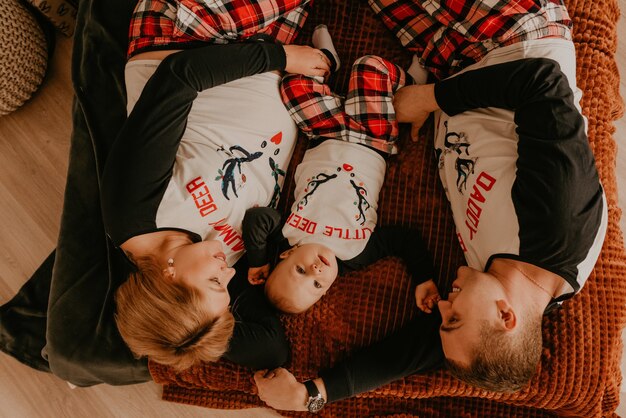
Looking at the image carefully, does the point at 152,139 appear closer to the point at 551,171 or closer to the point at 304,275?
the point at 304,275

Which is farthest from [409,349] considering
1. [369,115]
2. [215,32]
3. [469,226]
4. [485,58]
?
[215,32]

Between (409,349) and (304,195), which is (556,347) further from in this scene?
(304,195)

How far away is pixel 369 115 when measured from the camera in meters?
1.18

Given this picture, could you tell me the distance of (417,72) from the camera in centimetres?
125

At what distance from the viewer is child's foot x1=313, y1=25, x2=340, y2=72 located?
126 centimetres

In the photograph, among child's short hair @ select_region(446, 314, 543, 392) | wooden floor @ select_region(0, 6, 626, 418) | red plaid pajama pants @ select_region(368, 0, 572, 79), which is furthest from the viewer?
wooden floor @ select_region(0, 6, 626, 418)

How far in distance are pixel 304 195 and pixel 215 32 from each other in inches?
17.5

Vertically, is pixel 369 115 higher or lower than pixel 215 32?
lower

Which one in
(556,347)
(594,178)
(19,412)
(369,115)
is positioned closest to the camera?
(594,178)

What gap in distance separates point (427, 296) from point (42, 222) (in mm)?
1238

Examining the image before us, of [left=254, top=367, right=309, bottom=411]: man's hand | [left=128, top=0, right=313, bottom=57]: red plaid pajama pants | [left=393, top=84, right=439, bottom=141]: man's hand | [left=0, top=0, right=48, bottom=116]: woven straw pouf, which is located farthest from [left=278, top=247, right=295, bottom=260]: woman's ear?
[left=0, top=0, right=48, bottom=116]: woven straw pouf

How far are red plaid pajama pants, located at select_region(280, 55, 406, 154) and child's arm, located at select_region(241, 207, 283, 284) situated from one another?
0.27 meters

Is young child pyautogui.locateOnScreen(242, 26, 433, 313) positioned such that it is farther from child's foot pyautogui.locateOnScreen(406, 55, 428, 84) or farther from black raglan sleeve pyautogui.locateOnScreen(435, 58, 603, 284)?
black raglan sleeve pyautogui.locateOnScreen(435, 58, 603, 284)

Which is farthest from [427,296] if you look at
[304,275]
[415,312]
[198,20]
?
[198,20]
